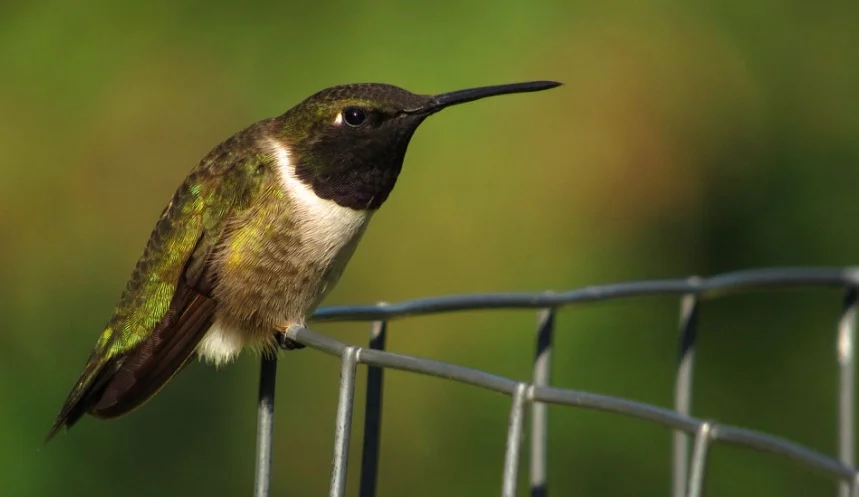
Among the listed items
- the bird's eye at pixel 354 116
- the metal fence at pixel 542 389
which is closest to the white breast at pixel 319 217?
the bird's eye at pixel 354 116

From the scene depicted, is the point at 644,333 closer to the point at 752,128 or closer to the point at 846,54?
the point at 752,128

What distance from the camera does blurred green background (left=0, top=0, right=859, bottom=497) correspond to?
374 cm

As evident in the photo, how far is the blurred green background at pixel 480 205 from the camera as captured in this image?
12.3 feet

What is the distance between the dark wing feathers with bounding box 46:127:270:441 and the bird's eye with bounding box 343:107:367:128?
173 millimetres

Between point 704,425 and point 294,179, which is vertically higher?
point 294,179

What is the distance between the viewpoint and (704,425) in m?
1.49

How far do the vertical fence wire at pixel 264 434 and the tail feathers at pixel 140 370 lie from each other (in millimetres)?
633

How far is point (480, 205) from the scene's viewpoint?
4168 mm

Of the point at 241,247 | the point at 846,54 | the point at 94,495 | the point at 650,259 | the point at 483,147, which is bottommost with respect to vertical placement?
the point at 94,495

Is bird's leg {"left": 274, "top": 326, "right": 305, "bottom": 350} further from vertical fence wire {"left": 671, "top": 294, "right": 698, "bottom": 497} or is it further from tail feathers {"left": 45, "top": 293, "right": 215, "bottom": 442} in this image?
vertical fence wire {"left": 671, "top": 294, "right": 698, "bottom": 497}

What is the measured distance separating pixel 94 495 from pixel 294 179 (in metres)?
1.20

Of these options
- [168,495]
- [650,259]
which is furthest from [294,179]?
[650,259]

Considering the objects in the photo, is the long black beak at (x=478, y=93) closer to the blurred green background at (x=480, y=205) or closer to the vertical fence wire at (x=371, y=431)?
the vertical fence wire at (x=371, y=431)

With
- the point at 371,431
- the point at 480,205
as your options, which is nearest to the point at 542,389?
the point at 371,431
